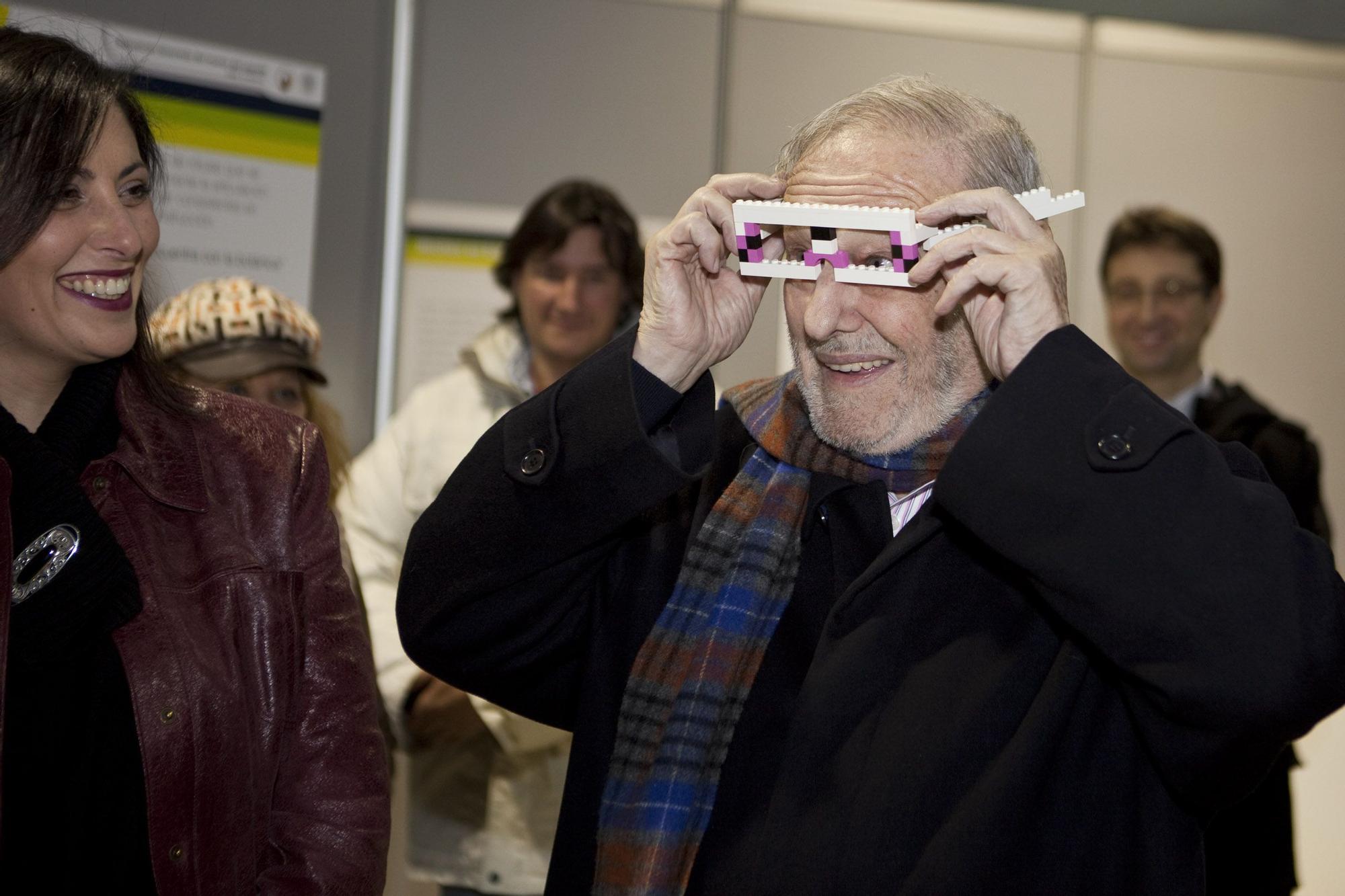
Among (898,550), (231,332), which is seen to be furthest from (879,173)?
(231,332)

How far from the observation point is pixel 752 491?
1.82m

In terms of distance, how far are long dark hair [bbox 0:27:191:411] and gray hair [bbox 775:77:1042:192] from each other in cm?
97

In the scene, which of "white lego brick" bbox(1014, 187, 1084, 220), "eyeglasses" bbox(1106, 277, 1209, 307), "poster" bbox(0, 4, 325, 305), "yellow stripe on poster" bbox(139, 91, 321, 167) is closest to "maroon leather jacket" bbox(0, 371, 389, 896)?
"white lego brick" bbox(1014, 187, 1084, 220)

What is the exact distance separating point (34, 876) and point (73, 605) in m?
0.32

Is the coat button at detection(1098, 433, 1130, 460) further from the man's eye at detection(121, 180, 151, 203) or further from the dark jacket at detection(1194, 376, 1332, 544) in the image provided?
the dark jacket at detection(1194, 376, 1332, 544)

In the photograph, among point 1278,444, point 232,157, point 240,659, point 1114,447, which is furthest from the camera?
point 232,157

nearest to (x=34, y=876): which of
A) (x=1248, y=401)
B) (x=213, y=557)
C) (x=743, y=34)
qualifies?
(x=213, y=557)

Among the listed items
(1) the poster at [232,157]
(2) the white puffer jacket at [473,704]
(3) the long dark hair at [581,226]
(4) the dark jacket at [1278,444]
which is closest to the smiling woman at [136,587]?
(2) the white puffer jacket at [473,704]

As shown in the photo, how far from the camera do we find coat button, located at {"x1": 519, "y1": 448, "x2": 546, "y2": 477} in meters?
1.66

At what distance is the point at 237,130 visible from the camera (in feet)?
12.7

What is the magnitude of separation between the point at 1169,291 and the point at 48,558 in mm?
3103

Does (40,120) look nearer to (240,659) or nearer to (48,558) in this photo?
(48,558)

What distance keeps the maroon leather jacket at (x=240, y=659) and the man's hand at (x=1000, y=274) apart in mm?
921

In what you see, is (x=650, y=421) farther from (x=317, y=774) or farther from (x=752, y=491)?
(x=317, y=774)
